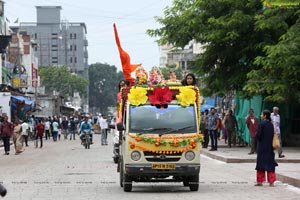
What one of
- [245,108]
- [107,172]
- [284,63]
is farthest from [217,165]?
[245,108]

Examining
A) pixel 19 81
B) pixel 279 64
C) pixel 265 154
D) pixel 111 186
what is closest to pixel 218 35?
pixel 279 64

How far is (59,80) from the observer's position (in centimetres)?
Answer: 14975

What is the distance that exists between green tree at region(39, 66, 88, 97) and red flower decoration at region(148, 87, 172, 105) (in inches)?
5136

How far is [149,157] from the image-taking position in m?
17.2

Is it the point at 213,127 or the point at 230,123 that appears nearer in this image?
the point at 213,127

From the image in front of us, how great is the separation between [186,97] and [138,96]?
A: 3.35ft

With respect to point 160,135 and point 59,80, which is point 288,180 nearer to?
point 160,135

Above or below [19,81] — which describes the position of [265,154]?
below

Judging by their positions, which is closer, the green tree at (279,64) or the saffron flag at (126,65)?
the saffron flag at (126,65)

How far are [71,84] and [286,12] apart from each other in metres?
115

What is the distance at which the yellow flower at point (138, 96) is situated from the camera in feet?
58.3

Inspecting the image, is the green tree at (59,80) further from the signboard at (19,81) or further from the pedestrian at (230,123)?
the pedestrian at (230,123)

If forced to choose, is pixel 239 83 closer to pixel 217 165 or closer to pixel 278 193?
pixel 217 165

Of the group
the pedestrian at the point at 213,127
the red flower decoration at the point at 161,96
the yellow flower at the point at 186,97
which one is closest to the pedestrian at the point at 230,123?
the pedestrian at the point at 213,127
